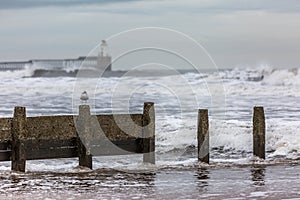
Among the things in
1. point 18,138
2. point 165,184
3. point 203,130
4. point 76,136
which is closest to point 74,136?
point 76,136

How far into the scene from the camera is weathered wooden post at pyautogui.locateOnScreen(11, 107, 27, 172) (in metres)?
15.0

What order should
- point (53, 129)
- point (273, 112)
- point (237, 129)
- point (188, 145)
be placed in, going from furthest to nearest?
point (273, 112) < point (237, 129) < point (188, 145) < point (53, 129)

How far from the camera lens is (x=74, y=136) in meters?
15.5

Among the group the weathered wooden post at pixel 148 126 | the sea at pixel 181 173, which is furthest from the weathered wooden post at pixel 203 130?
the weathered wooden post at pixel 148 126

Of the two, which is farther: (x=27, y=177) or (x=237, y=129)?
(x=237, y=129)

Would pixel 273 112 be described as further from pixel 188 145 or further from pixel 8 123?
pixel 8 123

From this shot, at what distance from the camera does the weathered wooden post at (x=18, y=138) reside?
590 inches

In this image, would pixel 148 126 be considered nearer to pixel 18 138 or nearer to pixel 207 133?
pixel 207 133

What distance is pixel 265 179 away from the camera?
47.2 ft

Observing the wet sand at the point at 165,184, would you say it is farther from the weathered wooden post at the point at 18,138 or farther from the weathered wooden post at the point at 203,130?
the weathered wooden post at the point at 203,130

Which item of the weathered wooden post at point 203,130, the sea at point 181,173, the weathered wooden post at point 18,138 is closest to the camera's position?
the sea at point 181,173

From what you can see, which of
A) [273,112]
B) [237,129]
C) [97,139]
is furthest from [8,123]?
[273,112]

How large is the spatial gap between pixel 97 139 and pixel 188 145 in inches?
261

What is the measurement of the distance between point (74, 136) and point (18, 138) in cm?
123
